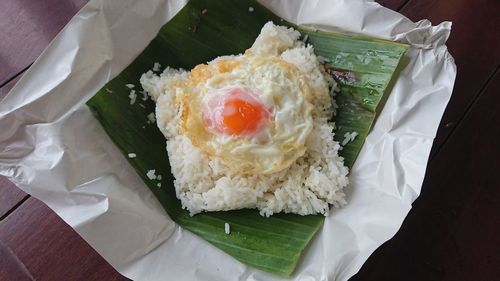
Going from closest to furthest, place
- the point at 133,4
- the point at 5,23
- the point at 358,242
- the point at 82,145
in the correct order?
the point at 358,242, the point at 82,145, the point at 133,4, the point at 5,23

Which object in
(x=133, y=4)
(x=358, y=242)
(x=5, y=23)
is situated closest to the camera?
(x=358, y=242)

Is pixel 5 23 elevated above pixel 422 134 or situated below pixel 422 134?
above

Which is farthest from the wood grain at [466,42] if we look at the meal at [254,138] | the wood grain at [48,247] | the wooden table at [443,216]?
the wood grain at [48,247]

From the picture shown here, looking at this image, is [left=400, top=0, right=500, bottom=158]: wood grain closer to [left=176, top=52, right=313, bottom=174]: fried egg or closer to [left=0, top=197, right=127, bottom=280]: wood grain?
[left=176, top=52, right=313, bottom=174]: fried egg

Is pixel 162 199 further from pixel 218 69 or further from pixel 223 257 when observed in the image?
pixel 218 69

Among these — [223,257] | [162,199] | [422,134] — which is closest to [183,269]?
[223,257]

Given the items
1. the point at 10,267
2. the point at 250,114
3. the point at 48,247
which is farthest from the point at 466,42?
the point at 10,267

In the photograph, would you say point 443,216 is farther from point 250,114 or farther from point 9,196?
point 9,196
